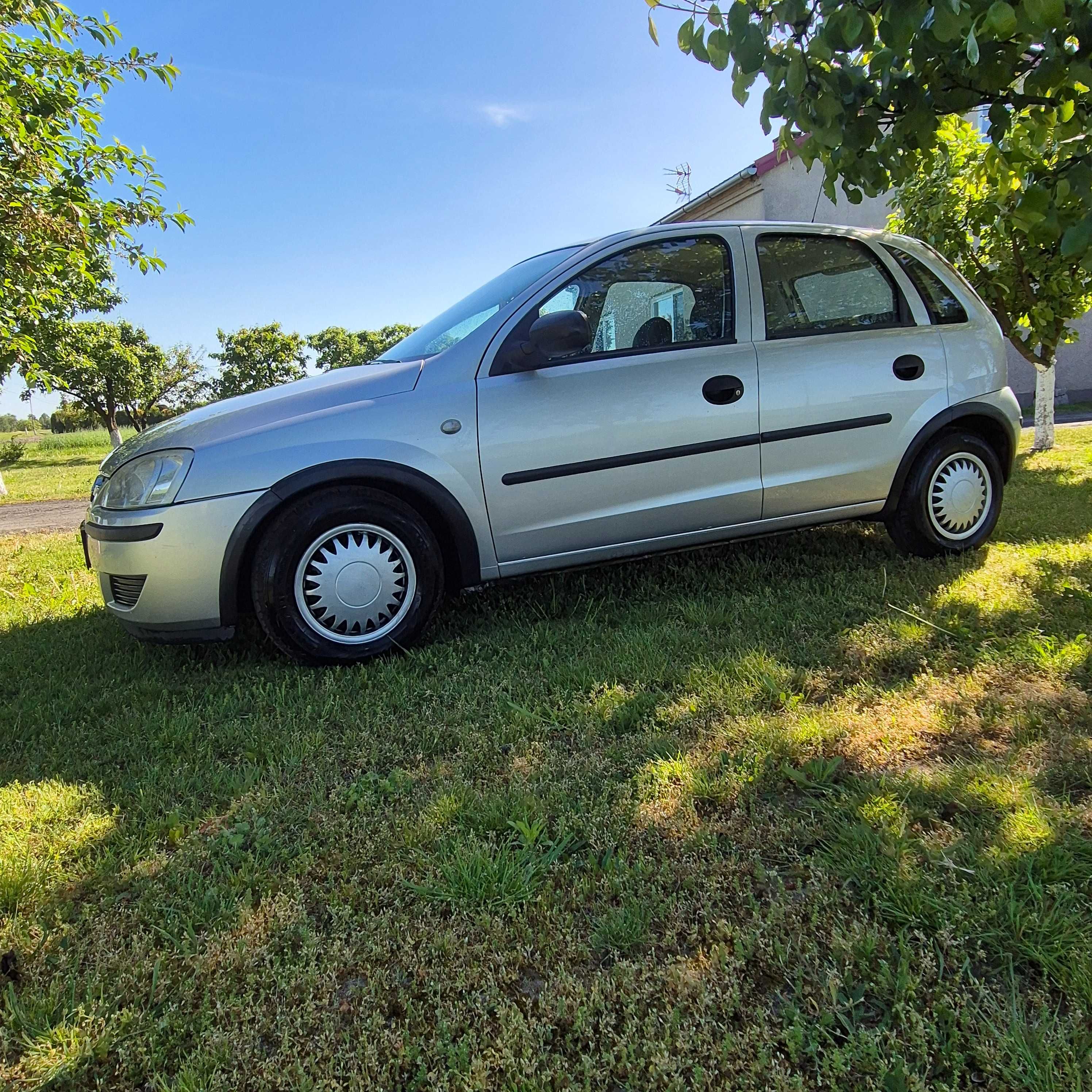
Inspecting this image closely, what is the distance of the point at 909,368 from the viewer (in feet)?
12.5

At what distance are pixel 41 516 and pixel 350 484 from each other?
31.8ft

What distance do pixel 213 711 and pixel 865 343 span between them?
3428mm

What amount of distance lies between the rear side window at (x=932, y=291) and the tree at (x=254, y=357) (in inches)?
1488

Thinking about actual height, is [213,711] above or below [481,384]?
below

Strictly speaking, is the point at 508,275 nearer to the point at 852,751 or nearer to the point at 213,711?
the point at 213,711

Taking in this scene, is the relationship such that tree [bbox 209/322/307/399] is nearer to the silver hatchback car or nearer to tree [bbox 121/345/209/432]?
tree [bbox 121/345/209/432]

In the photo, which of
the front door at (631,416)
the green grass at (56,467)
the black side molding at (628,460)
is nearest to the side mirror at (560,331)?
the front door at (631,416)

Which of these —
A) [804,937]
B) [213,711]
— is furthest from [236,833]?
[804,937]

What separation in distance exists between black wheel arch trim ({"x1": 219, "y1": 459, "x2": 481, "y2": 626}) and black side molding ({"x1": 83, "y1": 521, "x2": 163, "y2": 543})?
279 millimetres

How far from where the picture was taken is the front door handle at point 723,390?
3.43 m

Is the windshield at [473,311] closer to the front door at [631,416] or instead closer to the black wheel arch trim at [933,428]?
the front door at [631,416]

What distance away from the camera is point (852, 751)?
86.0 inches

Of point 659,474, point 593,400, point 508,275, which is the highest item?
point 508,275

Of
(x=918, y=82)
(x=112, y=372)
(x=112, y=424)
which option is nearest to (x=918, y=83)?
(x=918, y=82)
